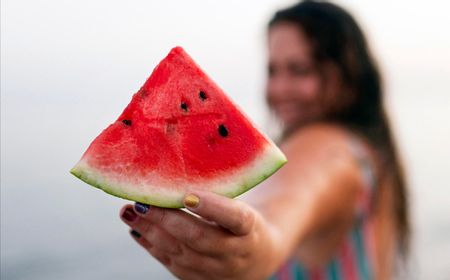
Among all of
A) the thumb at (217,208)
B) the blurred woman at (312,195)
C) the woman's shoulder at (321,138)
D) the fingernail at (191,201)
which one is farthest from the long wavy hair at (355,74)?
the fingernail at (191,201)

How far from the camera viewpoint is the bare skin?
178cm

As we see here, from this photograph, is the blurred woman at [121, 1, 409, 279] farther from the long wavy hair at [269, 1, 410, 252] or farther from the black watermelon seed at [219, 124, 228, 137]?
the black watermelon seed at [219, 124, 228, 137]

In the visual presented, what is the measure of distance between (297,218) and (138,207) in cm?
125

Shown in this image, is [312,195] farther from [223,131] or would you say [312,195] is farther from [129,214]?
[129,214]

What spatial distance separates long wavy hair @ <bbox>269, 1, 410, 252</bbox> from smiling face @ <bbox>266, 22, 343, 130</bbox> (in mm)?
51

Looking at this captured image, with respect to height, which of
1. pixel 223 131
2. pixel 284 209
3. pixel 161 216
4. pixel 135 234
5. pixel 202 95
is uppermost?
pixel 202 95

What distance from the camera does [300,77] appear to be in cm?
484

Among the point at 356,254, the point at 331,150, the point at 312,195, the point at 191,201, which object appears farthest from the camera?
the point at 356,254

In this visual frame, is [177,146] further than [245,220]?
Yes

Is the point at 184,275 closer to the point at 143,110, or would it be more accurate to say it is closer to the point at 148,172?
the point at 148,172

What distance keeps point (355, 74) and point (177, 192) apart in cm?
345

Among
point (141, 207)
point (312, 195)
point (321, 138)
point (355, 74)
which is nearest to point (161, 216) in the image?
point (141, 207)

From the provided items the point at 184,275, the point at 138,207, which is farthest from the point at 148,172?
the point at 184,275

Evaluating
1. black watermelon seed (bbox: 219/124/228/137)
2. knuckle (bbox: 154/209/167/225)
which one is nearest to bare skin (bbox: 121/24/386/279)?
knuckle (bbox: 154/209/167/225)
